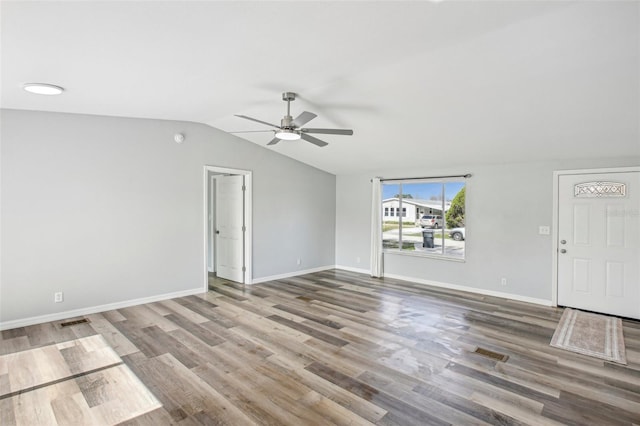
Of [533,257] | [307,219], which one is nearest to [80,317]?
[307,219]

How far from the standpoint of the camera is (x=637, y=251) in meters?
4.65

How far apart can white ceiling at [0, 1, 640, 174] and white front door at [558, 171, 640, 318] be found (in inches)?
18.4

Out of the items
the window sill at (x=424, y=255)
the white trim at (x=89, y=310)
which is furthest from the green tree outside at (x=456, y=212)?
the white trim at (x=89, y=310)

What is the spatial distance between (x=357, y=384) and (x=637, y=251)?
14.7ft

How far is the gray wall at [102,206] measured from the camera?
418cm

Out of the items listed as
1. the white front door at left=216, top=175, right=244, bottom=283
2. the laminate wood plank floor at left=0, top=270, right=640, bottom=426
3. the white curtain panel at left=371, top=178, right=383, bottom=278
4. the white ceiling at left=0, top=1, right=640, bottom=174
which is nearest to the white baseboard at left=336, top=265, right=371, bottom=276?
the white curtain panel at left=371, top=178, right=383, bottom=278

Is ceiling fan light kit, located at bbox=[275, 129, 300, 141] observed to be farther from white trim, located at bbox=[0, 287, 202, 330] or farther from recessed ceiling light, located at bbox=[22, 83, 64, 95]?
white trim, located at bbox=[0, 287, 202, 330]

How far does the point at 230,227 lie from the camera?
6.85 metres

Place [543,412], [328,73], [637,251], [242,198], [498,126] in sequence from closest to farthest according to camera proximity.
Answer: [543,412]
[328,73]
[498,126]
[637,251]
[242,198]

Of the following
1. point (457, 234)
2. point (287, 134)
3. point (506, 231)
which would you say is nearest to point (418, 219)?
point (457, 234)

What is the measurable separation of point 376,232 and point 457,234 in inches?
64.0

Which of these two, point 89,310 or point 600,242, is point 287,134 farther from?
point 600,242

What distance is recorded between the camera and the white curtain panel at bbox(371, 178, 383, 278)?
23.5ft

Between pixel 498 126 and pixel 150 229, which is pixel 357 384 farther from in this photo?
pixel 150 229
